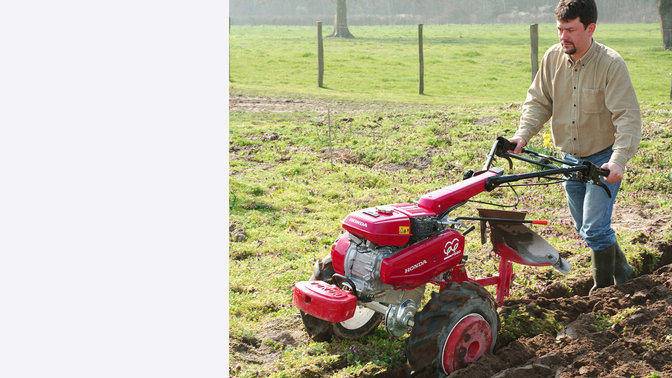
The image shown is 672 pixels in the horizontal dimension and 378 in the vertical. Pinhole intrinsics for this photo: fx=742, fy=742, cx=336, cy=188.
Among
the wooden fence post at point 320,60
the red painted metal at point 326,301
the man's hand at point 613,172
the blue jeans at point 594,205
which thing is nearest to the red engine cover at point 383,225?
the red painted metal at point 326,301

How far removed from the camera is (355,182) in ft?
26.7

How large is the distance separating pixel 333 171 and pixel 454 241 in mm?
4906

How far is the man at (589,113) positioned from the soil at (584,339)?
26 cm

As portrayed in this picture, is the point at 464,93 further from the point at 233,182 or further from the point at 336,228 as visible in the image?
the point at 336,228

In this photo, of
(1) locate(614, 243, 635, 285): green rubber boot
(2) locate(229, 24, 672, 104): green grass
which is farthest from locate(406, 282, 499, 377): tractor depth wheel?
(2) locate(229, 24, 672, 104): green grass

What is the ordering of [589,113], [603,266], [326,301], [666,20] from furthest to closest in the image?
[666,20] → [603,266] → [589,113] → [326,301]

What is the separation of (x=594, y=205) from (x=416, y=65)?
1762 cm

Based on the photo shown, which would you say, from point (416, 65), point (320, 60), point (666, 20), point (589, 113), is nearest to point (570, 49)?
point (589, 113)

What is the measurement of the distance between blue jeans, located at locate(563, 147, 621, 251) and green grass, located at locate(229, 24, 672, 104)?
8.99 meters

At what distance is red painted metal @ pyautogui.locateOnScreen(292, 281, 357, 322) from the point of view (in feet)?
11.4

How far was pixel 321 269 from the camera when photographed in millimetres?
4059

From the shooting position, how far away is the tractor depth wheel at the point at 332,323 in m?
4.06

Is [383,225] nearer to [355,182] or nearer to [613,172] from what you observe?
[613,172]

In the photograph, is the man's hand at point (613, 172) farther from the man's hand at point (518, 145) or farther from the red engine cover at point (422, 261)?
the red engine cover at point (422, 261)
